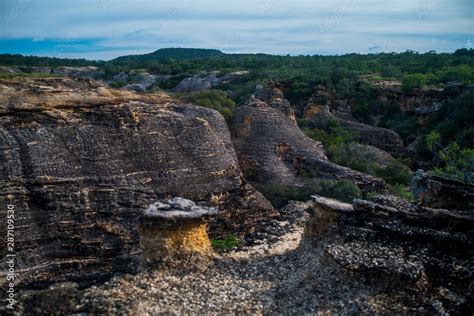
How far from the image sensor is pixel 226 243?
493 inches

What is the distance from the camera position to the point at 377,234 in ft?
32.3

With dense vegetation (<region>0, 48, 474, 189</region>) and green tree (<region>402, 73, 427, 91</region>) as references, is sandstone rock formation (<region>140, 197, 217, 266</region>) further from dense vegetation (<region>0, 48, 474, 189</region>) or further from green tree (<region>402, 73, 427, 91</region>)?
green tree (<region>402, 73, 427, 91</region>)

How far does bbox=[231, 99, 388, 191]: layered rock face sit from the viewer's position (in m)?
17.6

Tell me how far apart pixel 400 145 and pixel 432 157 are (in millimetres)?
1983

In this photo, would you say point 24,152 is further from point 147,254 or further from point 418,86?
point 418,86

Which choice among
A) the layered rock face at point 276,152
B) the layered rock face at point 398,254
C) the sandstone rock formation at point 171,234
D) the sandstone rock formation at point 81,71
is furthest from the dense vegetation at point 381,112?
the sandstone rock formation at point 171,234

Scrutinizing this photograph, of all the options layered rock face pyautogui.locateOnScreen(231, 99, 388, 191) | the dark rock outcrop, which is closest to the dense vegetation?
layered rock face pyautogui.locateOnScreen(231, 99, 388, 191)

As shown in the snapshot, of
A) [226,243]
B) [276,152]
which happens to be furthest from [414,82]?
[226,243]

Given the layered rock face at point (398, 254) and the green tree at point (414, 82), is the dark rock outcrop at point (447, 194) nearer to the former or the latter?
the layered rock face at point (398, 254)

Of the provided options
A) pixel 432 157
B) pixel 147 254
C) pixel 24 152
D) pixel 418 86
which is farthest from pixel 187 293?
pixel 418 86

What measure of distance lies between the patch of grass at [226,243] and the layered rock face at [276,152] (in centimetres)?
463

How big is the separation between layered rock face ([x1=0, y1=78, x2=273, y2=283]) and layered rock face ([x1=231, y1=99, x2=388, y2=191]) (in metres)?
3.53

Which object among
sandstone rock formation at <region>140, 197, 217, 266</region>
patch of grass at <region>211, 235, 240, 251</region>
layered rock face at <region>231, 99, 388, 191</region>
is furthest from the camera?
layered rock face at <region>231, 99, 388, 191</region>

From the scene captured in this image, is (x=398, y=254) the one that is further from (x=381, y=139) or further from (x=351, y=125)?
(x=351, y=125)
